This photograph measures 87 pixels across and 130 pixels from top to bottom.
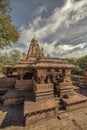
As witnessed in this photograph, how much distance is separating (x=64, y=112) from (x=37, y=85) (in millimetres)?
2827

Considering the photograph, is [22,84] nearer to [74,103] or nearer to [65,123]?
[74,103]

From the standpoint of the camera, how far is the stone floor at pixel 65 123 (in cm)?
514

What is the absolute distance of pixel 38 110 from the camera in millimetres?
5664

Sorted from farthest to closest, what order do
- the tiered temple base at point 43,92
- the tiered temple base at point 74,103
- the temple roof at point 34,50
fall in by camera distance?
the temple roof at point 34,50
the tiered temple base at point 43,92
the tiered temple base at point 74,103

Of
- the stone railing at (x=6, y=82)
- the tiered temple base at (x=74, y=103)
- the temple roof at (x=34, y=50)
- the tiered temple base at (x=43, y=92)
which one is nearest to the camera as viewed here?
the tiered temple base at (x=74, y=103)

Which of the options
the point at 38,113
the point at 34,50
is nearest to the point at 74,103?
the point at 38,113

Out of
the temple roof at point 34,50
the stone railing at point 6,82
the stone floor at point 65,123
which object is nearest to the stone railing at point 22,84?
the stone railing at point 6,82

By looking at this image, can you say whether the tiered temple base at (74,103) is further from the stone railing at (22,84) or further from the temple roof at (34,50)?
the temple roof at (34,50)

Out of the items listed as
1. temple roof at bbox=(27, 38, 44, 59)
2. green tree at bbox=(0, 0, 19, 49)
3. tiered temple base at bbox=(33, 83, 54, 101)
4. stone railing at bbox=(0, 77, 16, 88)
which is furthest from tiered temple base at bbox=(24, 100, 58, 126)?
temple roof at bbox=(27, 38, 44, 59)

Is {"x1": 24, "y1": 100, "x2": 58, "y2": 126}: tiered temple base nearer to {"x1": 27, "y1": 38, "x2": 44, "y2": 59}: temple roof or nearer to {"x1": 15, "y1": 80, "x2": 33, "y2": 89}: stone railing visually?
{"x1": 15, "y1": 80, "x2": 33, "y2": 89}: stone railing

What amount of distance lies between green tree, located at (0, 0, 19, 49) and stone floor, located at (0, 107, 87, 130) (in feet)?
16.8

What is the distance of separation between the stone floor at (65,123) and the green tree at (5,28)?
511 cm

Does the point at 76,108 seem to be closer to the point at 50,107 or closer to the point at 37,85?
the point at 50,107

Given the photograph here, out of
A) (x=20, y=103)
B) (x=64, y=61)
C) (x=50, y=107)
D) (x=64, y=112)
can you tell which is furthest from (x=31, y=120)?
(x=64, y=61)
